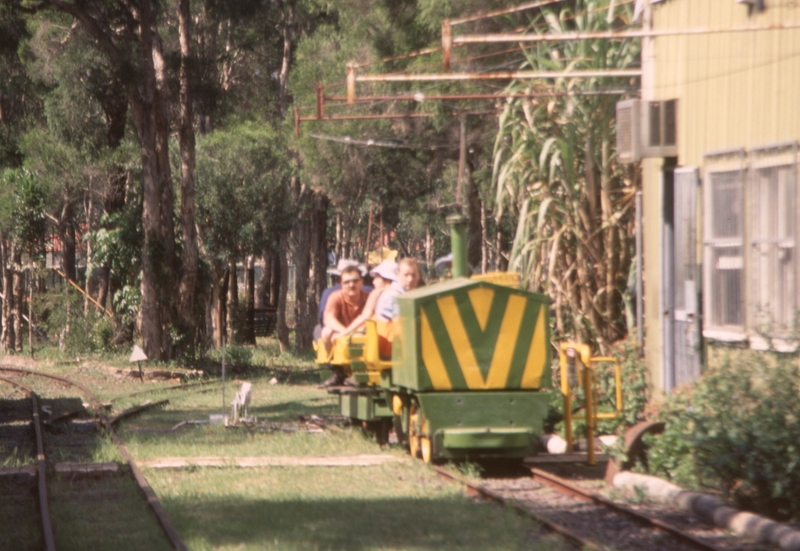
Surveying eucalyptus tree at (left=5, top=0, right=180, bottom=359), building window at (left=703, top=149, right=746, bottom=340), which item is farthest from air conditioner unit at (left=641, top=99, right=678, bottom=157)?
eucalyptus tree at (left=5, top=0, right=180, bottom=359)

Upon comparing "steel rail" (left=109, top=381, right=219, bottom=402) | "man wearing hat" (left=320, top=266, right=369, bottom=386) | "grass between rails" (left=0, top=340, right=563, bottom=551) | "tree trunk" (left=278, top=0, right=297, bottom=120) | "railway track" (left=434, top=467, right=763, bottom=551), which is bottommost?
"steel rail" (left=109, top=381, right=219, bottom=402)

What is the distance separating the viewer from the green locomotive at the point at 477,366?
1059 cm

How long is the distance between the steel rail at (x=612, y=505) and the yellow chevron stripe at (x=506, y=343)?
892 millimetres

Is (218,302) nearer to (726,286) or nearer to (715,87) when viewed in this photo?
(715,87)

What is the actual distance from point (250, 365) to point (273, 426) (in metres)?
13.6

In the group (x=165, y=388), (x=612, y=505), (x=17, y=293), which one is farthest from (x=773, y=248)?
(x=17, y=293)

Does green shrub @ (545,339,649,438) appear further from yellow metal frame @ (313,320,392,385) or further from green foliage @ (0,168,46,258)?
green foliage @ (0,168,46,258)

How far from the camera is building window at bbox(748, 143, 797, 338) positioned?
10.0 m

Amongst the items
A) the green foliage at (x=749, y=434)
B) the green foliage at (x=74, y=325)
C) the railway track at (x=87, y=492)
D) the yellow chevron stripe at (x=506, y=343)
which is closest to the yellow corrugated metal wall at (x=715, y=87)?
the green foliage at (x=749, y=434)

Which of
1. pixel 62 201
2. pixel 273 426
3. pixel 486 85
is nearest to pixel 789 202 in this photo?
pixel 273 426

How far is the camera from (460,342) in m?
10.7

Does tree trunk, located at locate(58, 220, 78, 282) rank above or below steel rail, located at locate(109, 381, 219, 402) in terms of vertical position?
above

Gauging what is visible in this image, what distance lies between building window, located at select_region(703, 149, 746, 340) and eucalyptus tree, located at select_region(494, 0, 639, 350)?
2.99 meters

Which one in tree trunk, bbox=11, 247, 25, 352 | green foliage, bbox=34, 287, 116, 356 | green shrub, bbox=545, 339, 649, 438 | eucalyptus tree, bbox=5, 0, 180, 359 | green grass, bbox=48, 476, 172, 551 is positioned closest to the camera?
green grass, bbox=48, 476, 172, 551
